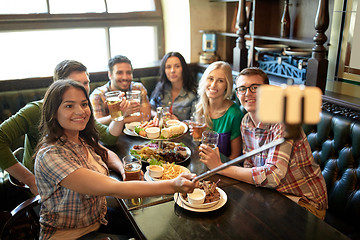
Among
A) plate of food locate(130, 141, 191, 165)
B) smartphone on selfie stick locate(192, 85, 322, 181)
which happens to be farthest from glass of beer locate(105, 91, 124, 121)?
smartphone on selfie stick locate(192, 85, 322, 181)

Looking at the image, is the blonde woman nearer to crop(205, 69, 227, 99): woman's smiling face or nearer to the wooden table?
crop(205, 69, 227, 99): woman's smiling face

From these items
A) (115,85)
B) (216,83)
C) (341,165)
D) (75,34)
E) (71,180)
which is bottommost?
(341,165)

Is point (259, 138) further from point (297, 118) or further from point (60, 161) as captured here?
point (297, 118)

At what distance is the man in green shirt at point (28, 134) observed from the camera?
215 centimetres

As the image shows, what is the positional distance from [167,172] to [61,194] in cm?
59

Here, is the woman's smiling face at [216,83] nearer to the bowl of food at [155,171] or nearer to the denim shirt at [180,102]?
the denim shirt at [180,102]

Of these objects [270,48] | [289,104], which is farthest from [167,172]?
[270,48]

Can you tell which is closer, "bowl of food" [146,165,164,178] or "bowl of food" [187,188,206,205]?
"bowl of food" [187,188,206,205]

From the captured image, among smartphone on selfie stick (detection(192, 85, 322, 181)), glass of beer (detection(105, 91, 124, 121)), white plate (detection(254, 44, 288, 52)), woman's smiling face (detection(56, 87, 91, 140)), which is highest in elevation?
smartphone on selfie stick (detection(192, 85, 322, 181))

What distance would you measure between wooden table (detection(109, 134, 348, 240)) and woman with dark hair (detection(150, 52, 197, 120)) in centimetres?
182

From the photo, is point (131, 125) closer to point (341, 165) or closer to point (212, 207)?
point (212, 207)

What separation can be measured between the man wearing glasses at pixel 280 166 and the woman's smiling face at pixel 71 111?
0.69 metres

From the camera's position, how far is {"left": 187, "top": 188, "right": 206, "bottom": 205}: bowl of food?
1560 mm

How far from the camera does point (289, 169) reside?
6.11 ft
